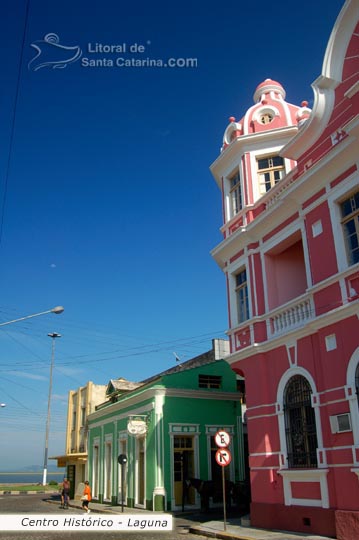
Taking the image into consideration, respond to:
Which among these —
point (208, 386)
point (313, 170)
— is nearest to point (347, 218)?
point (313, 170)

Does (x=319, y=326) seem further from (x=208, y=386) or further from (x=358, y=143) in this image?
(x=208, y=386)

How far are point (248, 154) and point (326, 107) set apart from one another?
4.08m

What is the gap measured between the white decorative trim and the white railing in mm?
3684

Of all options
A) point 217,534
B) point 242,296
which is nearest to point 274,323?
point 242,296

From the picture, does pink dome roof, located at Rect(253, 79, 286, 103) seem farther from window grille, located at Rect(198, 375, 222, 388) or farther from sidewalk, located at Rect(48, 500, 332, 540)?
sidewalk, located at Rect(48, 500, 332, 540)

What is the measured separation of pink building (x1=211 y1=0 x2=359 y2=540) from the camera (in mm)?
11836

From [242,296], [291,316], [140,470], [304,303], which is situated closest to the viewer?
[304,303]

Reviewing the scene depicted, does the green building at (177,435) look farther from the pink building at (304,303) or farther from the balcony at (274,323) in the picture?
the balcony at (274,323)

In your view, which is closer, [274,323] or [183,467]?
[274,323]

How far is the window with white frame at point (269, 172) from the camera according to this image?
56.2 feet

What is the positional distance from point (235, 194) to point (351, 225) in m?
6.38

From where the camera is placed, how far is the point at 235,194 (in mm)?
18312

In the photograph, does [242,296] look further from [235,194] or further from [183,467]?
[183,467]

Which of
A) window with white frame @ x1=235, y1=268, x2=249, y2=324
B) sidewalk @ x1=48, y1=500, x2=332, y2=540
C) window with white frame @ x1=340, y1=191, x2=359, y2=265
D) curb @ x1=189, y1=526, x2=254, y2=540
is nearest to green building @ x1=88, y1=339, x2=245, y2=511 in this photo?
sidewalk @ x1=48, y1=500, x2=332, y2=540
